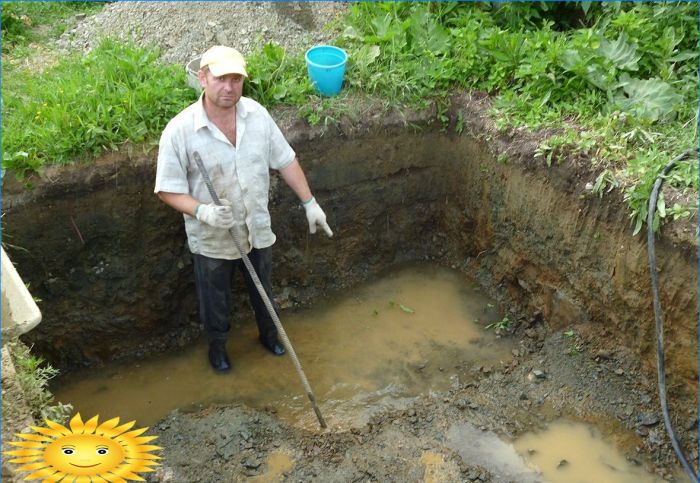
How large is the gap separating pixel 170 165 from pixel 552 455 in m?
2.88

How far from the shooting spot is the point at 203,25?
570cm

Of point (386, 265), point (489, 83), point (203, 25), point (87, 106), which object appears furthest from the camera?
point (386, 265)

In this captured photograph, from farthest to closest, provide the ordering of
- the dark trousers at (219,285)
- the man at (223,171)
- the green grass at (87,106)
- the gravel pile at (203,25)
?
the gravel pile at (203,25), the green grass at (87,106), the dark trousers at (219,285), the man at (223,171)

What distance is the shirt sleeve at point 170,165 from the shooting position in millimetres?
3852

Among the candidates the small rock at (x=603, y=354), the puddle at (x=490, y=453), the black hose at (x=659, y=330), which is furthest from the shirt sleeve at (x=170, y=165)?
the small rock at (x=603, y=354)

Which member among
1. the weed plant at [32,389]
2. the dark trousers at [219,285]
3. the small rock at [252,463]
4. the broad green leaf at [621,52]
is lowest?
the small rock at [252,463]

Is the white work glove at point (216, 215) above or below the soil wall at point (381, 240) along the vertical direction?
above

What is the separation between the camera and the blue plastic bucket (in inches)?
197

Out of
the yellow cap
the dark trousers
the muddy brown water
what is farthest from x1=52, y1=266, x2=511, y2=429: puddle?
the yellow cap

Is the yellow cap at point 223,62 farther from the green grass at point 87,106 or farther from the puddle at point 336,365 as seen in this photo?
the puddle at point 336,365

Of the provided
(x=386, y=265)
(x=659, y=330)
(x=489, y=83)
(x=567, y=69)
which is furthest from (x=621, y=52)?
(x=386, y=265)

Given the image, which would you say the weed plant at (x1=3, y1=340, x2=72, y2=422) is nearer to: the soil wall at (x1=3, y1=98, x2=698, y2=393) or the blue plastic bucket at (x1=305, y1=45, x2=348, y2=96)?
the soil wall at (x1=3, y1=98, x2=698, y2=393)

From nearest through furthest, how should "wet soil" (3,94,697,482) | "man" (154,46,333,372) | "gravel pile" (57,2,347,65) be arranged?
"man" (154,46,333,372) → "wet soil" (3,94,697,482) → "gravel pile" (57,2,347,65)

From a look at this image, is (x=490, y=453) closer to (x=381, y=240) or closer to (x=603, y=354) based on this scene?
(x=603, y=354)
